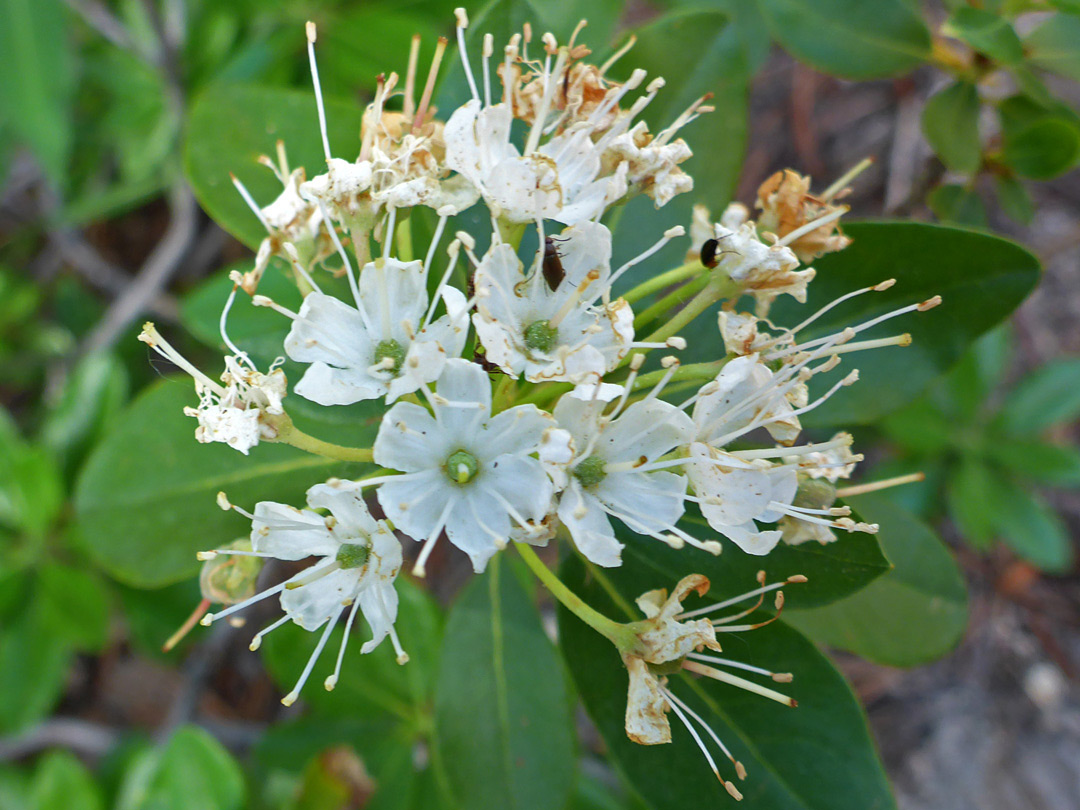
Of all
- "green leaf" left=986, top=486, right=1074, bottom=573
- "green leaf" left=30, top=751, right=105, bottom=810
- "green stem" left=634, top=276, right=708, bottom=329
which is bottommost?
"green leaf" left=30, top=751, right=105, bottom=810

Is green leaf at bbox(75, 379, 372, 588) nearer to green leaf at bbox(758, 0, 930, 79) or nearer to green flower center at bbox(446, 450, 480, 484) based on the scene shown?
green flower center at bbox(446, 450, 480, 484)

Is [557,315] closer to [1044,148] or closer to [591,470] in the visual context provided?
[591,470]

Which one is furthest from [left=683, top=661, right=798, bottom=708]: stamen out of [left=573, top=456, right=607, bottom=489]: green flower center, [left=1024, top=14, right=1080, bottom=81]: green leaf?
[left=1024, top=14, right=1080, bottom=81]: green leaf

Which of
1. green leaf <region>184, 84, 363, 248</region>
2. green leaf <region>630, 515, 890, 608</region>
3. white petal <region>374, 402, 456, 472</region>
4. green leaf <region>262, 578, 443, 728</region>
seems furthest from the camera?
green leaf <region>262, 578, 443, 728</region>

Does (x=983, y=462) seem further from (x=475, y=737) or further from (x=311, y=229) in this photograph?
(x=311, y=229)

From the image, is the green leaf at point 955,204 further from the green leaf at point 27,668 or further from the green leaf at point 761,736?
the green leaf at point 27,668

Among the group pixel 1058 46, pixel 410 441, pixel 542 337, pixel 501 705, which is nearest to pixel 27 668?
pixel 501 705

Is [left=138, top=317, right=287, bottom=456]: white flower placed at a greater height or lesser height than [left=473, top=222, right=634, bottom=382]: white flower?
lesser
